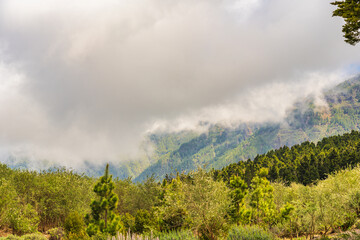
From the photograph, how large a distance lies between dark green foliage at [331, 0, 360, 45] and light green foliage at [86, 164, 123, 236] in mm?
29280

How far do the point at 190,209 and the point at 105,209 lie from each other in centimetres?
1598

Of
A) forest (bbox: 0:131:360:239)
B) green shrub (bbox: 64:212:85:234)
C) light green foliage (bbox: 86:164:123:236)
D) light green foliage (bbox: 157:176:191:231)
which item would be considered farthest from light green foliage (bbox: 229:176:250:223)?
green shrub (bbox: 64:212:85:234)

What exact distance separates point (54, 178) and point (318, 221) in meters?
52.7

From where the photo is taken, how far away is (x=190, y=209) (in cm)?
2273

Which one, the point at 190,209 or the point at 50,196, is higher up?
the point at 50,196

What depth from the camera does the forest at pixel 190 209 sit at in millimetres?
23027

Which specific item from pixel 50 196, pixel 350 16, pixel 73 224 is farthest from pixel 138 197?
pixel 350 16

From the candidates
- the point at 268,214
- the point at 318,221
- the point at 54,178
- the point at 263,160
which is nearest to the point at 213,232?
the point at 318,221

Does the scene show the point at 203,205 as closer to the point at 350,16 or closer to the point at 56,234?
the point at 350,16

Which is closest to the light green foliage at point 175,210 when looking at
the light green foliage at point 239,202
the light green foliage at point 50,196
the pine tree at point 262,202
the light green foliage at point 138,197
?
the light green foliage at point 239,202

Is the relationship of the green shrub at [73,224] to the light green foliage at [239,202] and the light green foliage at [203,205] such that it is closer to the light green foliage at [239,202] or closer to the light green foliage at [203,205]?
the light green foliage at [203,205]

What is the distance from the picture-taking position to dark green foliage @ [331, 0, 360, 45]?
13.8 meters

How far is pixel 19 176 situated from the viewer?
54.1m

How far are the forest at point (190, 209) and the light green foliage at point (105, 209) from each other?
0.40ft
